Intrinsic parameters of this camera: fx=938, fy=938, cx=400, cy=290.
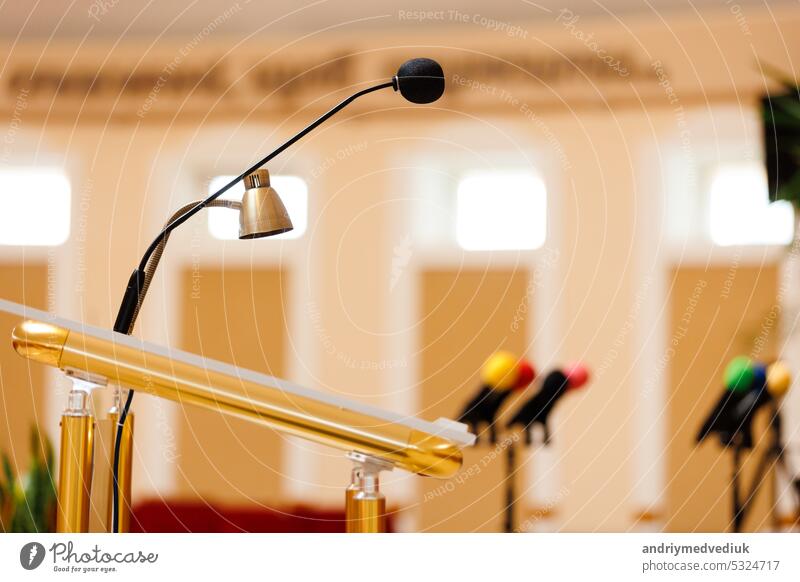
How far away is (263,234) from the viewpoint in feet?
2.07

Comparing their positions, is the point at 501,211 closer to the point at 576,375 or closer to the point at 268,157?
the point at 576,375

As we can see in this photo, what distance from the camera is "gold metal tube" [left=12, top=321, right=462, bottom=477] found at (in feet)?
1.80

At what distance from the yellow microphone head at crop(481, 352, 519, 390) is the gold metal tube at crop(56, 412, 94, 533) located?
0.90 meters

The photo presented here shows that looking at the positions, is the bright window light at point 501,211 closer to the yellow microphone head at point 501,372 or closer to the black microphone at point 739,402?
the yellow microphone head at point 501,372

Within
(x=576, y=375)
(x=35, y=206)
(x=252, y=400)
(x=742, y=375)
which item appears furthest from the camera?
(x=35, y=206)

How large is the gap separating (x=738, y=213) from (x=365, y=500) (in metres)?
3.39

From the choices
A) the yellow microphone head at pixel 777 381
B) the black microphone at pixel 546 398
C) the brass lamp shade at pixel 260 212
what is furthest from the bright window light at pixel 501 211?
the brass lamp shade at pixel 260 212

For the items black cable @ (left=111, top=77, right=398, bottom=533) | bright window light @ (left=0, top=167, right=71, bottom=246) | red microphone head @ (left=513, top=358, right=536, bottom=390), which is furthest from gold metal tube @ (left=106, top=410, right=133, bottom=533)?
bright window light @ (left=0, top=167, right=71, bottom=246)

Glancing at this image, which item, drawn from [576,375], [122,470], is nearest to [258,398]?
[122,470]

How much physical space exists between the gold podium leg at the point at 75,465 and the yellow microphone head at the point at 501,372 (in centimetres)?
90

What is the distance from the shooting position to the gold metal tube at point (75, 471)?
1.89ft

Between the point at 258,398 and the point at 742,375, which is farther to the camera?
the point at 742,375

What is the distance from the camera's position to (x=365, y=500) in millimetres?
572
